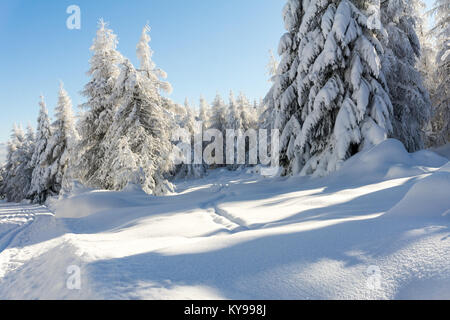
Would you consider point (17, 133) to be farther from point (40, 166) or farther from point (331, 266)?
point (331, 266)

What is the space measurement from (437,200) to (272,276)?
2693 mm

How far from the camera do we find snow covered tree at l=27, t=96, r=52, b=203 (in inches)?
978

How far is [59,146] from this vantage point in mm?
23797

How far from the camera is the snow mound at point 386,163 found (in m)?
8.18

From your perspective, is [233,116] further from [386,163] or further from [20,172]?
[386,163]

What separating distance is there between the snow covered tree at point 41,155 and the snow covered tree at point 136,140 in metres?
15.5

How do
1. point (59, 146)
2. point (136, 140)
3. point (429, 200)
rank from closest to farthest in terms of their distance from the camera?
point (429, 200) → point (136, 140) → point (59, 146)

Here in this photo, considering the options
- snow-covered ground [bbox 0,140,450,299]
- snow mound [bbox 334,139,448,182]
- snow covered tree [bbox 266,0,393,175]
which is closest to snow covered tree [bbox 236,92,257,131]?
snow covered tree [bbox 266,0,393,175]

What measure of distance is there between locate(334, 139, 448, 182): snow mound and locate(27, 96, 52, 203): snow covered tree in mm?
Result: 26649

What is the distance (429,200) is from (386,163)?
602 centimetres

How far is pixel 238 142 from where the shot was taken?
3778 cm

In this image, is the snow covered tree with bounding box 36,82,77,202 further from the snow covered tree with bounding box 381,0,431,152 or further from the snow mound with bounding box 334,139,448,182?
the snow covered tree with bounding box 381,0,431,152

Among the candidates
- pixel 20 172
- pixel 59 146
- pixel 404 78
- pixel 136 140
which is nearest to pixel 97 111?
pixel 136 140
